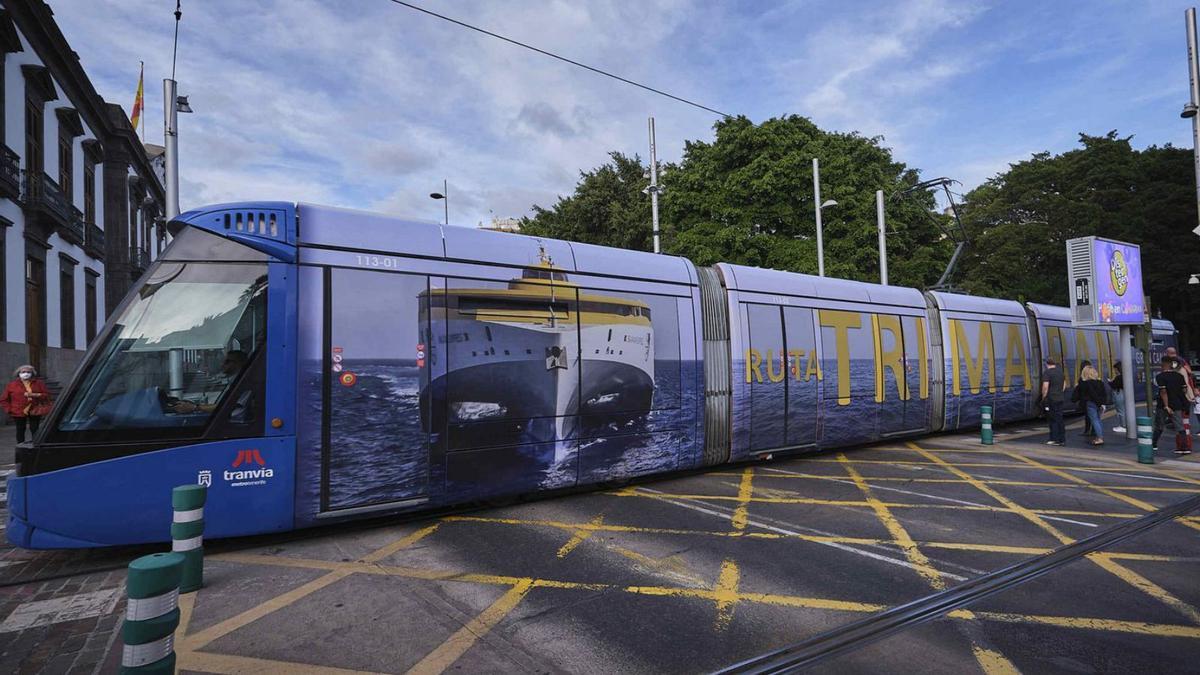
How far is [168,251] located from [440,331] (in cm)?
241

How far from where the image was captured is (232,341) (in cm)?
521

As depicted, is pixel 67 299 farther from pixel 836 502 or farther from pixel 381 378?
pixel 836 502

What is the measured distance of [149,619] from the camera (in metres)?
2.49

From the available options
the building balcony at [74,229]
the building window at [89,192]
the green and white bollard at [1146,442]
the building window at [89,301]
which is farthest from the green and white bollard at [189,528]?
the building window at [89,192]

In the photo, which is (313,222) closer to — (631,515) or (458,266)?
(458,266)

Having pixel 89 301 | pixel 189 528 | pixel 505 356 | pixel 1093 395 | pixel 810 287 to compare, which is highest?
pixel 89 301

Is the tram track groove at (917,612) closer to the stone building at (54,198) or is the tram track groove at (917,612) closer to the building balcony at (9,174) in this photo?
the stone building at (54,198)

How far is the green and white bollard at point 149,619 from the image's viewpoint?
96.3 inches

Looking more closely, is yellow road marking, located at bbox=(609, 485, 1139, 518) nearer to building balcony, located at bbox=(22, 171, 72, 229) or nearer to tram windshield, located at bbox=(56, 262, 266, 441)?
tram windshield, located at bbox=(56, 262, 266, 441)

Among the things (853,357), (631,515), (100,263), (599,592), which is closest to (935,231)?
(853,357)

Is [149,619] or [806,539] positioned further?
[806,539]

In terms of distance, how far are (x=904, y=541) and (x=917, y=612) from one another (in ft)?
5.90

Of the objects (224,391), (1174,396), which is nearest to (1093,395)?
(1174,396)

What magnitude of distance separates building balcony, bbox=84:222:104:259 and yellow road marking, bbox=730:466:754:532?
86.9 feet
